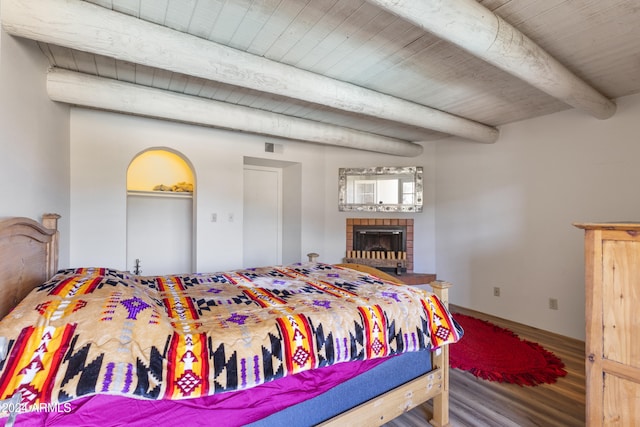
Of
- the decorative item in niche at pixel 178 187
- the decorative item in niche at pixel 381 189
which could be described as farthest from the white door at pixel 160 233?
the decorative item in niche at pixel 381 189

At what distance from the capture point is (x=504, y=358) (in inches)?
106

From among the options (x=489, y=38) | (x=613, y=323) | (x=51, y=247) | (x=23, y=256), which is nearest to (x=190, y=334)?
(x=23, y=256)

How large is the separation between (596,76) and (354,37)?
6.72ft

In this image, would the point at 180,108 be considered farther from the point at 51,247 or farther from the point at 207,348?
the point at 207,348

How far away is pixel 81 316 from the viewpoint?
1.10 metres

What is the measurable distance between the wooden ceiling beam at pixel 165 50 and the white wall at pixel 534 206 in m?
1.87

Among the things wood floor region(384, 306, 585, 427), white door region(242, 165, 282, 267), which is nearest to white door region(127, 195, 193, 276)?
white door region(242, 165, 282, 267)

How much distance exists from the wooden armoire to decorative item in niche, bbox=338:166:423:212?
304 centimetres

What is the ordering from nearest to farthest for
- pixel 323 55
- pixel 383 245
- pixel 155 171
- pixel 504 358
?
pixel 323 55, pixel 504 358, pixel 155 171, pixel 383 245

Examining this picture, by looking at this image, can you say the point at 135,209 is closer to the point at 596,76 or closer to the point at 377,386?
the point at 377,386

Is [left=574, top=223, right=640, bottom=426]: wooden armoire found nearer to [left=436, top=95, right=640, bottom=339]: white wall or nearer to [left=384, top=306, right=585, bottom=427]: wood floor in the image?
[left=384, top=306, right=585, bottom=427]: wood floor

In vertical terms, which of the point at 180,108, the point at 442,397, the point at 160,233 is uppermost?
the point at 180,108

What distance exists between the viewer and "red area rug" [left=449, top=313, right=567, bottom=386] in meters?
2.39

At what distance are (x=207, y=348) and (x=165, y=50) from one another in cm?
169
